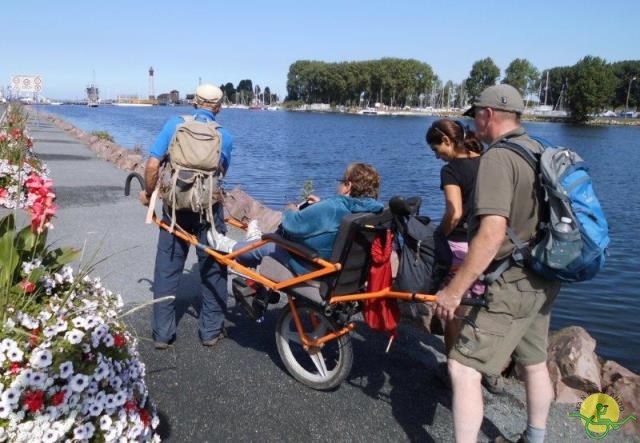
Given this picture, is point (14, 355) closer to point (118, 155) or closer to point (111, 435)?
point (111, 435)

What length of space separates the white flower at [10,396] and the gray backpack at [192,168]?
2173mm

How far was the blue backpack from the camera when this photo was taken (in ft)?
9.35

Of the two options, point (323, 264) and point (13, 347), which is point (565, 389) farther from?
point (13, 347)

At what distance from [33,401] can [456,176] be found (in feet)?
9.17

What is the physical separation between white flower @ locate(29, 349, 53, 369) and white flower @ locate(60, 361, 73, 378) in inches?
2.3

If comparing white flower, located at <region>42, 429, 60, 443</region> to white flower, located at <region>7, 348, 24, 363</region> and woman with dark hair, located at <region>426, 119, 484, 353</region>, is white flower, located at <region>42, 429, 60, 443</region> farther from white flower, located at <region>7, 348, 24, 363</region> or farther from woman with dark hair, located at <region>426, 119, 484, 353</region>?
woman with dark hair, located at <region>426, 119, 484, 353</region>

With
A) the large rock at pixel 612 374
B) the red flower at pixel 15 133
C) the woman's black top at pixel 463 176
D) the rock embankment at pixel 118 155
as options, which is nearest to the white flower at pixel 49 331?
the woman's black top at pixel 463 176

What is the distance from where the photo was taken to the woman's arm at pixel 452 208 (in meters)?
3.87

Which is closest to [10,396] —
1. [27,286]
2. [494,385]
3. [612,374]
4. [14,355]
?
[14,355]

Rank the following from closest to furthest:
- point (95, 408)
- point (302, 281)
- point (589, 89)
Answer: point (95, 408)
point (302, 281)
point (589, 89)

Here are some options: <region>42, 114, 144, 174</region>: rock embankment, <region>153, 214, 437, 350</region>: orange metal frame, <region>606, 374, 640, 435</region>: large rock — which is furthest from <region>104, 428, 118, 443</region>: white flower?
<region>42, 114, 144, 174</region>: rock embankment

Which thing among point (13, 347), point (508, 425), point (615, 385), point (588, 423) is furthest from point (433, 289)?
point (13, 347)

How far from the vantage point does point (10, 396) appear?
2.42m

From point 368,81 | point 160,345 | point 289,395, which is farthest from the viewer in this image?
point 368,81
